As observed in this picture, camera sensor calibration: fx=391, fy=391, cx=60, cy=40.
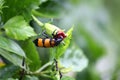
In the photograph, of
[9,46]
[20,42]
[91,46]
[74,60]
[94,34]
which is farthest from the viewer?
[94,34]

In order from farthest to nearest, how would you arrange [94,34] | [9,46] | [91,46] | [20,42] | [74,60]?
1. [94,34]
2. [91,46]
3. [74,60]
4. [20,42]
5. [9,46]

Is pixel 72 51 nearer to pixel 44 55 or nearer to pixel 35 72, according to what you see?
pixel 44 55

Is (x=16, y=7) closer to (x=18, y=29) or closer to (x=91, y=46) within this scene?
(x=18, y=29)

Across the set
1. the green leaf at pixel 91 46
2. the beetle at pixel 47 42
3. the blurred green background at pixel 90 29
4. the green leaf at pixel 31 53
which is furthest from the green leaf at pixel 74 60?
the green leaf at pixel 91 46

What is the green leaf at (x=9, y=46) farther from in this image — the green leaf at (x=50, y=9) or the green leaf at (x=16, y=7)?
the green leaf at (x=50, y=9)

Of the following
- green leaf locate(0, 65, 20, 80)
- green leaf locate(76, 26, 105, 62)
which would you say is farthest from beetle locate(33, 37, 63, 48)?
green leaf locate(76, 26, 105, 62)

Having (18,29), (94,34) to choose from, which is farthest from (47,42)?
(94,34)

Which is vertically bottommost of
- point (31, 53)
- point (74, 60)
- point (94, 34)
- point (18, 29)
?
point (94, 34)
